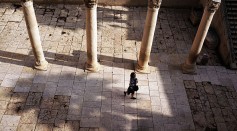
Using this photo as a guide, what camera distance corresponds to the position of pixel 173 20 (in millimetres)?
14797

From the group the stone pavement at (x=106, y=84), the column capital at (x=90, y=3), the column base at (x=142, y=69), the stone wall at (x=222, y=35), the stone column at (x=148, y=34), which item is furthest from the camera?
the stone wall at (x=222, y=35)

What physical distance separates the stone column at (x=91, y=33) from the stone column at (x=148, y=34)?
6.40 feet

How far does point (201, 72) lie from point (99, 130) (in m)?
5.52

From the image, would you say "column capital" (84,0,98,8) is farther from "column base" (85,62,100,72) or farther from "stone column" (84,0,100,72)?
"column base" (85,62,100,72)

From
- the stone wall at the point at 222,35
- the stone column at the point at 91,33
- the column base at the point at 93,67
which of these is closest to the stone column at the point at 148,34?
the column base at the point at 93,67

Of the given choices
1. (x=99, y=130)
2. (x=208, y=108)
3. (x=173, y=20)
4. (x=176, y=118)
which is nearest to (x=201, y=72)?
(x=208, y=108)

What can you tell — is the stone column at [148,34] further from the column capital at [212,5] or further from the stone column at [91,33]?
the stone column at [91,33]

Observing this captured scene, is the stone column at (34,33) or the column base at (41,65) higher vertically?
the stone column at (34,33)

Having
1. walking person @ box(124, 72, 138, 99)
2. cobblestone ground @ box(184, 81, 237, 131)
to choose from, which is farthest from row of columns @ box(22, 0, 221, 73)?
walking person @ box(124, 72, 138, 99)

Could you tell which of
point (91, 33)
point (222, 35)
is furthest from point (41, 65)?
point (222, 35)

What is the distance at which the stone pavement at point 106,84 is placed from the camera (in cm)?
977

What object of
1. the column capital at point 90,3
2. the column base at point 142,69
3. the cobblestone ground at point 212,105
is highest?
the column capital at point 90,3

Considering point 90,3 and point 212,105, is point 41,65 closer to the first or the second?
point 90,3

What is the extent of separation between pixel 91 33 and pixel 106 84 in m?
2.28
